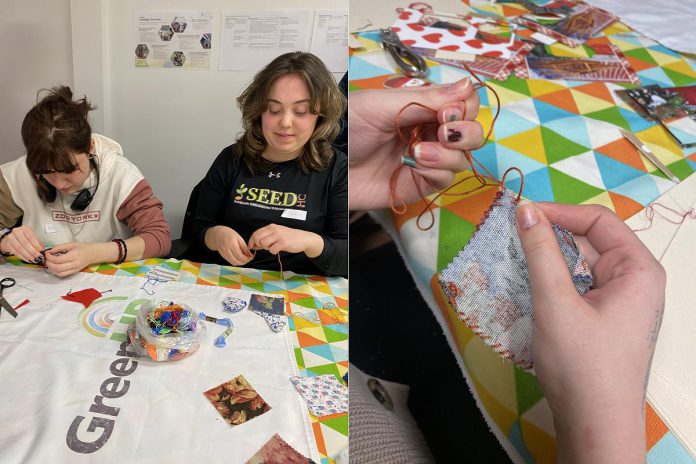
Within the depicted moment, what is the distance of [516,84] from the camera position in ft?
2.67

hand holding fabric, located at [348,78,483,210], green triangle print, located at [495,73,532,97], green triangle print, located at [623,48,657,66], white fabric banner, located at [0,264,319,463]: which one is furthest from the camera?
green triangle print, located at [623,48,657,66]

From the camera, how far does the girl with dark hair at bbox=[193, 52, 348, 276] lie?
1.64 feet

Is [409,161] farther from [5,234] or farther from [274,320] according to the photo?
[5,234]

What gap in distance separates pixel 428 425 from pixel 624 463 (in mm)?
217

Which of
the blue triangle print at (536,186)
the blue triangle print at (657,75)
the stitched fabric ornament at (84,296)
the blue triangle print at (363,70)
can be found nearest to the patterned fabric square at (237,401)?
the stitched fabric ornament at (84,296)

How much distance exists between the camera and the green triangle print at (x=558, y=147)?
2.22ft

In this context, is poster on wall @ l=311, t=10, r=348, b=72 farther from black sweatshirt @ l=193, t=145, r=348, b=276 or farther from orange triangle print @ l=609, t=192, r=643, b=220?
orange triangle print @ l=609, t=192, r=643, b=220

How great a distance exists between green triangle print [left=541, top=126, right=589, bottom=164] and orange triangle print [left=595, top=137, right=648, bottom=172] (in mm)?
28

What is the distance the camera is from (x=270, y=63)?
1.65ft

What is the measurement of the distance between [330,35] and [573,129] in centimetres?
39

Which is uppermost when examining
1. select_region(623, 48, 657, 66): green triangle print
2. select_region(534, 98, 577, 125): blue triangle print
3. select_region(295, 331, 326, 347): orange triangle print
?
select_region(623, 48, 657, 66): green triangle print

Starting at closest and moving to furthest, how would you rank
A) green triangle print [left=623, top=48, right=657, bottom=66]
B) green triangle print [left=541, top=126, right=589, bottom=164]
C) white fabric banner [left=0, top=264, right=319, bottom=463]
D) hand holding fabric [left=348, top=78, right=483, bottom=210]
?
white fabric banner [left=0, top=264, right=319, bottom=463], hand holding fabric [left=348, top=78, right=483, bottom=210], green triangle print [left=541, top=126, right=589, bottom=164], green triangle print [left=623, top=48, right=657, bottom=66]

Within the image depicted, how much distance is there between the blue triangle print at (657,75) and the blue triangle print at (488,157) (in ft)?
1.23

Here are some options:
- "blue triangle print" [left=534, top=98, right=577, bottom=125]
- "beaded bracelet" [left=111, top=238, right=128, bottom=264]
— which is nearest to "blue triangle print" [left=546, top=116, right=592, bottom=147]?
"blue triangle print" [left=534, top=98, right=577, bottom=125]
